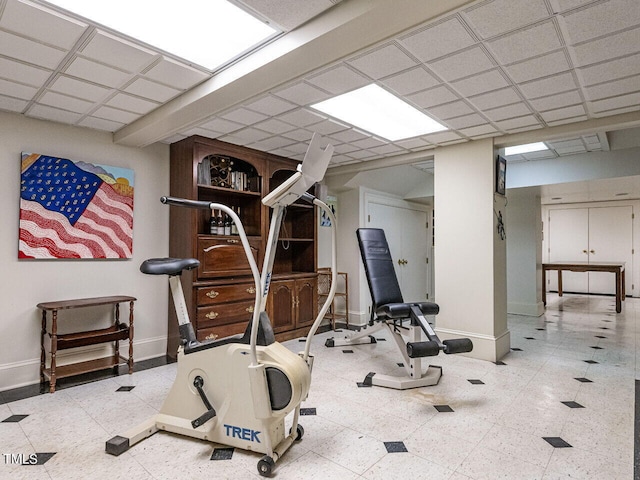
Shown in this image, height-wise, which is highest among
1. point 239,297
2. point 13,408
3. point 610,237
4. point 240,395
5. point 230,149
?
point 230,149

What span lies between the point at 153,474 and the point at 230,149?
319 cm

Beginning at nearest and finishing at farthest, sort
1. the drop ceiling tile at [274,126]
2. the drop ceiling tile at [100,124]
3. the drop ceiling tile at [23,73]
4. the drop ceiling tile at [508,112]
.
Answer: the drop ceiling tile at [23,73], the drop ceiling tile at [508,112], the drop ceiling tile at [100,124], the drop ceiling tile at [274,126]

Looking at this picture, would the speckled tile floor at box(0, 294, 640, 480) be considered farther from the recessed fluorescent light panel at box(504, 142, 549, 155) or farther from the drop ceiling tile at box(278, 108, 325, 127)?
the recessed fluorescent light panel at box(504, 142, 549, 155)

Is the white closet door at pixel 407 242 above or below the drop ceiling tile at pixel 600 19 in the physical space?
below

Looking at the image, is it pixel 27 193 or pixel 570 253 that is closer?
pixel 27 193

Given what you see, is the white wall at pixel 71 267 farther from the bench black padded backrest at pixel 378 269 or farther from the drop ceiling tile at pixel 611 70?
the drop ceiling tile at pixel 611 70

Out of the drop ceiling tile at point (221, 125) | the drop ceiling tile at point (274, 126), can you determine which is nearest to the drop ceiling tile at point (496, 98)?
the drop ceiling tile at point (274, 126)

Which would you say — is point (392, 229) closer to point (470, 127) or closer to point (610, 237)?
point (470, 127)

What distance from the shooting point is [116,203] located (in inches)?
148

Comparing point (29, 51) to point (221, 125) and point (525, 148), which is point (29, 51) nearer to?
point (221, 125)

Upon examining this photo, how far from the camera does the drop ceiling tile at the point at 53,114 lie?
3094 millimetres

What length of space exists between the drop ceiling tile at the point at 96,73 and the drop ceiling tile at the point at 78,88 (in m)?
0.09

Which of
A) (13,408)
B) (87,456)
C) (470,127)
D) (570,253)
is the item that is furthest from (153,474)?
(570,253)

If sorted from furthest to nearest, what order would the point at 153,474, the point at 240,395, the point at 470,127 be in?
1. the point at 470,127
2. the point at 240,395
3. the point at 153,474
